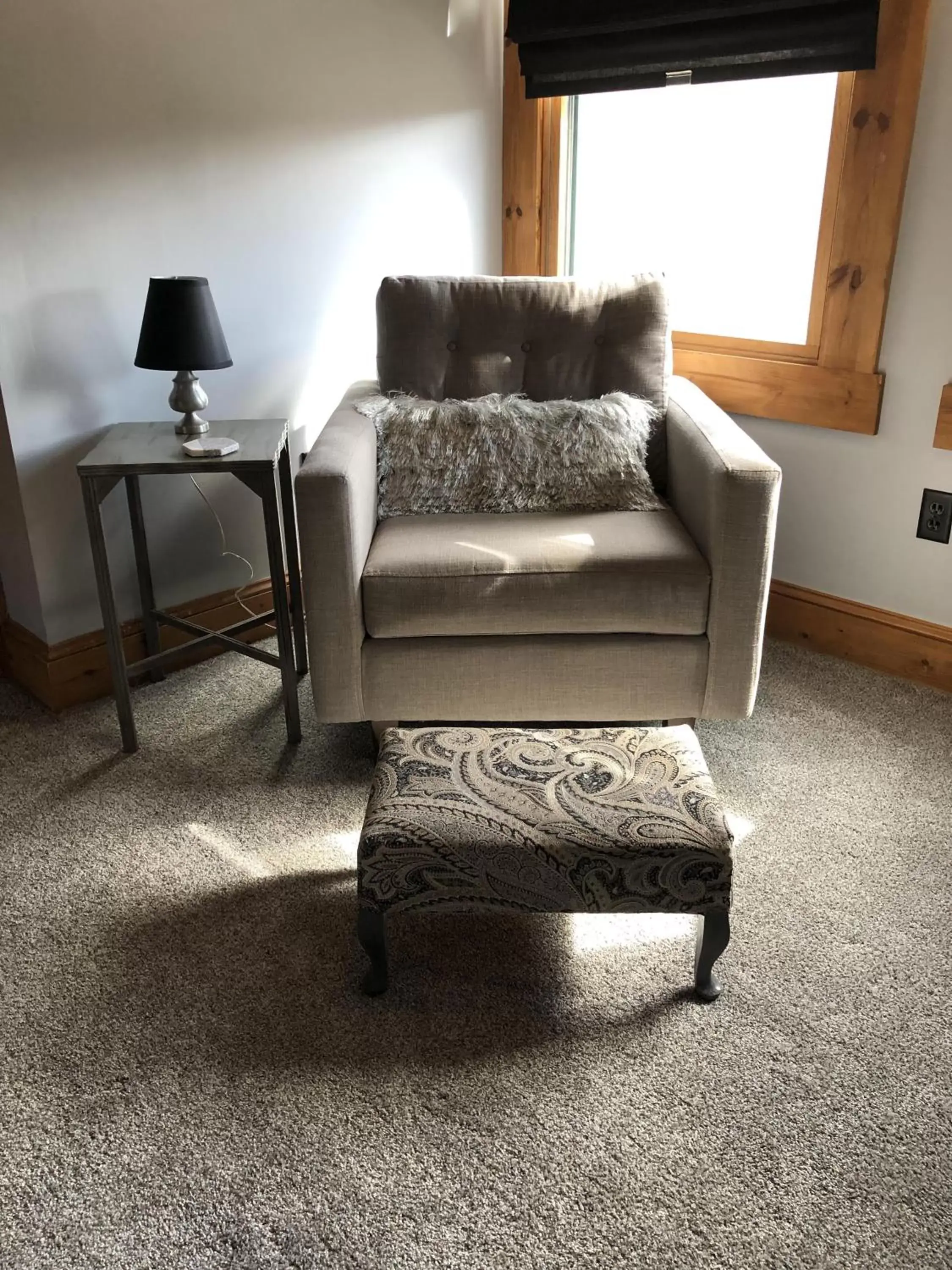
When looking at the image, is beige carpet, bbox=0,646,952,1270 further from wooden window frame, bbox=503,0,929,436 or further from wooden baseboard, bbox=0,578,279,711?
wooden window frame, bbox=503,0,929,436

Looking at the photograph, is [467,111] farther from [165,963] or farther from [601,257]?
[165,963]

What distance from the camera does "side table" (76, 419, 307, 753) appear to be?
210 cm

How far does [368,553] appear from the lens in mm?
2078

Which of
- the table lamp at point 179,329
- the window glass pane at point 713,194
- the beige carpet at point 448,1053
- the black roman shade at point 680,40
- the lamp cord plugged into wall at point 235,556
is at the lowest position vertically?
the beige carpet at point 448,1053

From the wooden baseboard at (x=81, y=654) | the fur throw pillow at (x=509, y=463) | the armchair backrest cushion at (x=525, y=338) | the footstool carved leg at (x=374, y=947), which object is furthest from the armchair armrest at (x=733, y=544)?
the wooden baseboard at (x=81, y=654)

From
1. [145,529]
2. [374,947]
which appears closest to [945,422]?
[374,947]

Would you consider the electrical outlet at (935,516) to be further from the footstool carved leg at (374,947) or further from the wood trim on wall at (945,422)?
the footstool carved leg at (374,947)

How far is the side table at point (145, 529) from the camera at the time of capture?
2102 millimetres

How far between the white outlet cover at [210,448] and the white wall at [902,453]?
1.36 metres

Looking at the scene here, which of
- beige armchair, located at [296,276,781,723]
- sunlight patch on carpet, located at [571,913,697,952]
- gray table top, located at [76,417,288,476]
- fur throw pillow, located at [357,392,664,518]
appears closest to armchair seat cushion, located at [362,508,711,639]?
beige armchair, located at [296,276,781,723]

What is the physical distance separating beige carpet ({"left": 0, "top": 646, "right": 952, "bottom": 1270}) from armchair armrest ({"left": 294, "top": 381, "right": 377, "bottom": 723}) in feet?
0.74

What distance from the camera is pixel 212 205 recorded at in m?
2.41

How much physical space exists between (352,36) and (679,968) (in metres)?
2.27

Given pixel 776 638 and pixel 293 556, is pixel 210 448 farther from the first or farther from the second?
pixel 776 638
